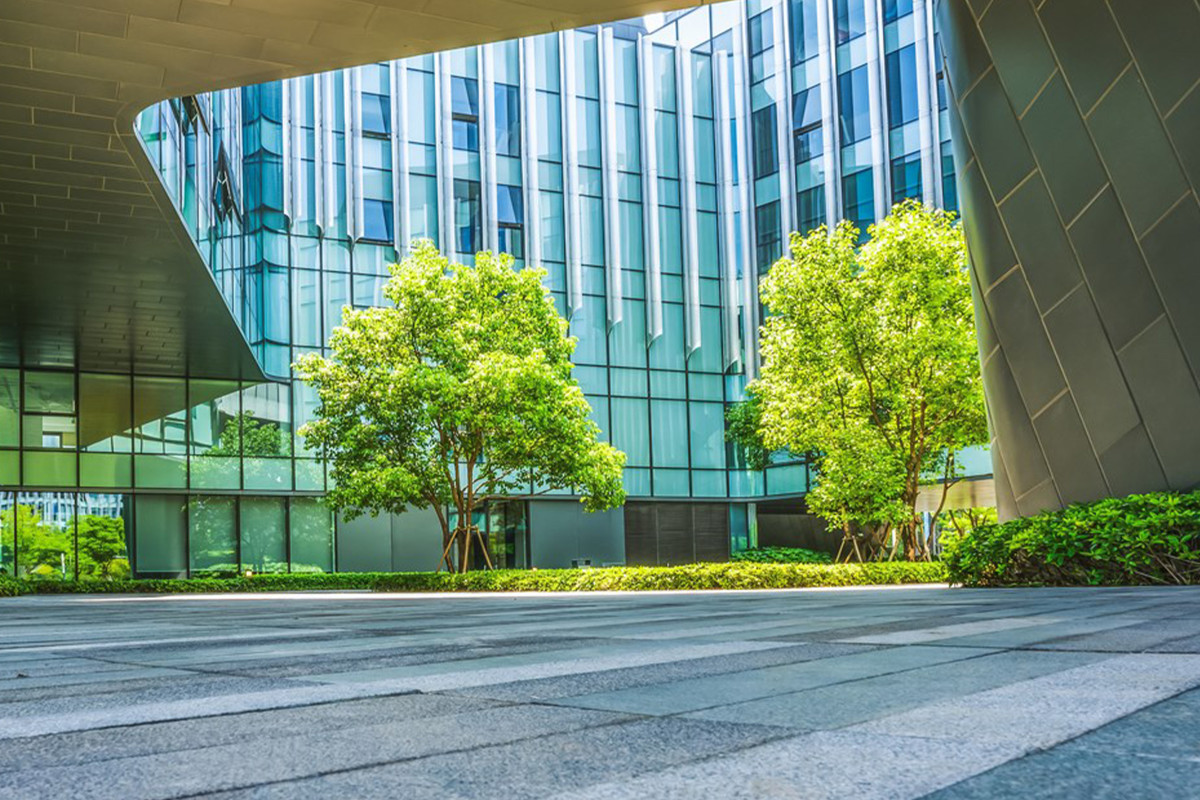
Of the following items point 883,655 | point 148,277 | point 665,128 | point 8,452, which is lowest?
point 883,655

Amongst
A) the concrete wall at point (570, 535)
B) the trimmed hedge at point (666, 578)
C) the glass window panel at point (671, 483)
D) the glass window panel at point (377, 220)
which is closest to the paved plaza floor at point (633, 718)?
the trimmed hedge at point (666, 578)

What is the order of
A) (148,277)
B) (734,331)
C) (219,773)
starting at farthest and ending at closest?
(734,331) < (148,277) < (219,773)

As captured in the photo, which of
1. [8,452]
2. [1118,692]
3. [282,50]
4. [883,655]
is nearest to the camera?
[1118,692]

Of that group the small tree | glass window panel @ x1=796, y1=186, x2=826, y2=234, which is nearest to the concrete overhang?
the small tree

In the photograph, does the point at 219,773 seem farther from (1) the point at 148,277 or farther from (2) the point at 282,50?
(1) the point at 148,277

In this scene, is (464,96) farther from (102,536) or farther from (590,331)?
(102,536)

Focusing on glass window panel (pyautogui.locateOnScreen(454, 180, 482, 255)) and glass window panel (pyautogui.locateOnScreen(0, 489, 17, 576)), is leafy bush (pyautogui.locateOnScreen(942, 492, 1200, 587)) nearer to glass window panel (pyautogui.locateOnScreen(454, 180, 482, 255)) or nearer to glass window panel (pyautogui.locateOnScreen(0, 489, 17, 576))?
glass window panel (pyautogui.locateOnScreen(454, 180, 482, 255))

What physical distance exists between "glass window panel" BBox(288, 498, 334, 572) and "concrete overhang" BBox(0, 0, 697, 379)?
15.0 meters

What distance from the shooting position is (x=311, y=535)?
122 feet

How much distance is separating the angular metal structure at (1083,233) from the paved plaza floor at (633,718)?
8969mm

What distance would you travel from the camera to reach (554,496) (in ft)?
134

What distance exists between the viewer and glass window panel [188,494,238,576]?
116 feet

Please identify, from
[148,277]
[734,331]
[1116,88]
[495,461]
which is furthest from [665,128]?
[1116,88]

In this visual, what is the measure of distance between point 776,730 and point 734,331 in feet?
138
